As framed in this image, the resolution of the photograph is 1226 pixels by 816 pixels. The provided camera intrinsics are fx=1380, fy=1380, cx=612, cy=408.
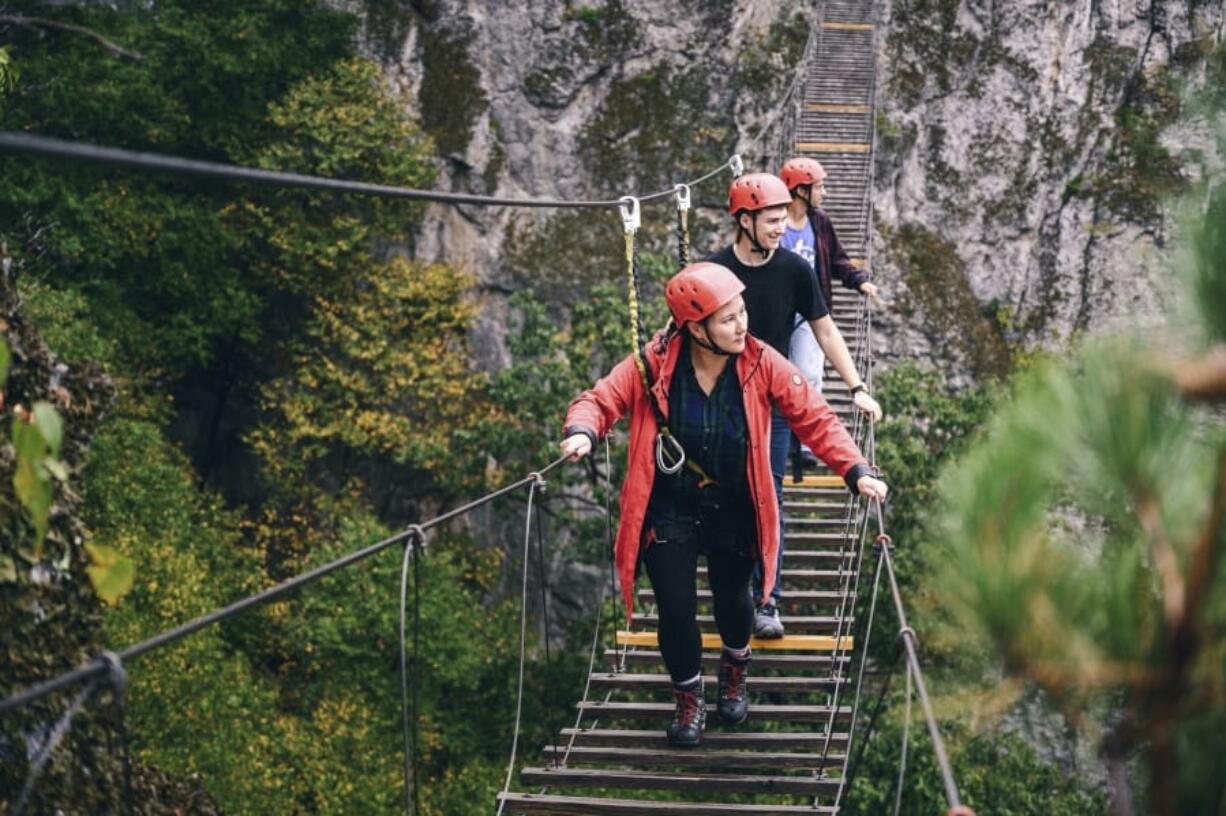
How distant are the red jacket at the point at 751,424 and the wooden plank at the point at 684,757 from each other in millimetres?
513

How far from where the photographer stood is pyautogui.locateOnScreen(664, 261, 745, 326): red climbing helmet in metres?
3.62

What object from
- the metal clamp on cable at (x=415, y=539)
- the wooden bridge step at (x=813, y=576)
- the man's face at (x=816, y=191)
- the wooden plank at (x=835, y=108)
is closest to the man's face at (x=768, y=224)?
the wooden bridge step at (x=813, y=576)

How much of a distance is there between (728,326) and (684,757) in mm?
1261

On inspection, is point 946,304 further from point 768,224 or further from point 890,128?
point 768,224

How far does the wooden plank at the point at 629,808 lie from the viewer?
3.73m

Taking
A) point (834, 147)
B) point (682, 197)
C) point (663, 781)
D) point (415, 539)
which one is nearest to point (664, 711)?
point (663, 781)

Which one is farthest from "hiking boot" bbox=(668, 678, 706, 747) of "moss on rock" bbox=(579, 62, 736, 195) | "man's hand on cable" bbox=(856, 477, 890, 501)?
"moss on rock" bbox=(579, 62, 736, 195)

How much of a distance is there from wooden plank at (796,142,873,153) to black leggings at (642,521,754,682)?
35.7ft

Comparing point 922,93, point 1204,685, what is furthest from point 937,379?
point 1204,685

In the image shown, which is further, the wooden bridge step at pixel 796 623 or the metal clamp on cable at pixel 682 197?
the metal clamp on cable at pixel 682 197

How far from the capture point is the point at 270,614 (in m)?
16.8

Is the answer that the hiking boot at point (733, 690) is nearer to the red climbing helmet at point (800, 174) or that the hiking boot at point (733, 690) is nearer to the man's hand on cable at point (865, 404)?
the man's hand on cable at point (865, 404)

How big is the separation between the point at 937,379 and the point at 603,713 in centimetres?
1107

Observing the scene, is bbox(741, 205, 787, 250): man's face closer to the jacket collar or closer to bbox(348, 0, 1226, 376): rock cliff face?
the jacket collar
